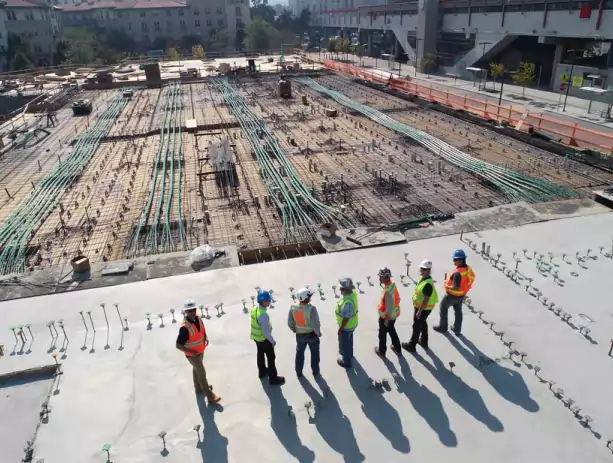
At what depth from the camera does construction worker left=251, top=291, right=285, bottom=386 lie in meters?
4.67

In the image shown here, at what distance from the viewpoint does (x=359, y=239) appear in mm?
8336

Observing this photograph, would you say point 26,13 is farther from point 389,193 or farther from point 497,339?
point 497,339

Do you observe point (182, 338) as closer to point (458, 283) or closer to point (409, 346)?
point (409, 346)

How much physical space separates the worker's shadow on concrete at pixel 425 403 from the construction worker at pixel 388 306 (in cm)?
30

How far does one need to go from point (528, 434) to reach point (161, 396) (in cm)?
389

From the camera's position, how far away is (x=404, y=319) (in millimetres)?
6234

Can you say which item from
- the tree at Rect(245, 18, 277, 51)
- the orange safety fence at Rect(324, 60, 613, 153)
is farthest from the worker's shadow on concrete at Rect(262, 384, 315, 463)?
the tree at Rect(245, 18, 277, 51)

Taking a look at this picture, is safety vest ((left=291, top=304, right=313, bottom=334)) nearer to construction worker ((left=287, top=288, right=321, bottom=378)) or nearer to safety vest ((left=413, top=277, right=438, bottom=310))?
construction worker ((left=287, top=288, right=321, bottom=378))

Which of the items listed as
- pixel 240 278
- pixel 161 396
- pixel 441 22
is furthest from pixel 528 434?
pixel 441 22

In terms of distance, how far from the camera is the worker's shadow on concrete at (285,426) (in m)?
4.37

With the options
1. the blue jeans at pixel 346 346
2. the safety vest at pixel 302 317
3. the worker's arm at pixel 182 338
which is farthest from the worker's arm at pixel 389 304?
the worker's arm at pixel 182 338

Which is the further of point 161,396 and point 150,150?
point 150,150

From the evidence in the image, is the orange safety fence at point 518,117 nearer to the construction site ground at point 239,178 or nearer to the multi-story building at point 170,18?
the construction site ground at point 239,178

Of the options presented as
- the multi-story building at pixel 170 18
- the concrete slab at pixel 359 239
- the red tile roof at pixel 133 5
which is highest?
the red tile roof at pixel 133 5
